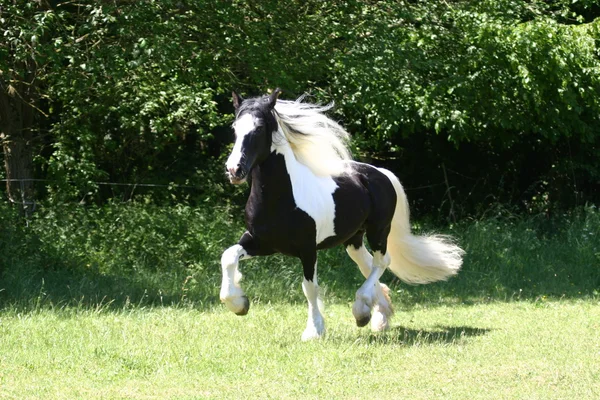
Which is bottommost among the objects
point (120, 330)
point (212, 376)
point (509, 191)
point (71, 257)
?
point (509, 191)

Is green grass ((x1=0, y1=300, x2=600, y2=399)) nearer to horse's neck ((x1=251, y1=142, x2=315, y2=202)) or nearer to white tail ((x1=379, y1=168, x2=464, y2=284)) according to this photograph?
white tail ((x1=379, y1=168, x2=464, y2=284))

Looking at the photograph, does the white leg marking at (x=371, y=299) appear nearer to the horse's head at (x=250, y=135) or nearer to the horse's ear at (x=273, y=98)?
the horse's head at (x=250, y=135)

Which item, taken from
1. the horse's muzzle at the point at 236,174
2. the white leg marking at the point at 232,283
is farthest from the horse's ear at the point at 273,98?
the white leg marking at the point at 232,283

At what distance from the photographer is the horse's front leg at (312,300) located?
748cm

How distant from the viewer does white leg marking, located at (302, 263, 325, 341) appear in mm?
7477

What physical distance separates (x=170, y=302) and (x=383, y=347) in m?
3.49

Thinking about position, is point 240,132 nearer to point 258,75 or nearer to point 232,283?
point 232,283

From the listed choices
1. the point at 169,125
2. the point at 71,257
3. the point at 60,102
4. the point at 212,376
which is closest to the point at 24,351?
the point at 212,376

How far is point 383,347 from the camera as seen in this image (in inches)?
278

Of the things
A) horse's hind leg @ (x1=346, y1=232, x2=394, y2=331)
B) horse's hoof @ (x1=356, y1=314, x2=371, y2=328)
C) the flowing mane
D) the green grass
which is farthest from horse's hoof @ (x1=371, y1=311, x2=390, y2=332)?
the flowing mane

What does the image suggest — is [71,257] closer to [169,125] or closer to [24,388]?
[169,125]

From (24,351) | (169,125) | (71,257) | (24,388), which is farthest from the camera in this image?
(169,125)

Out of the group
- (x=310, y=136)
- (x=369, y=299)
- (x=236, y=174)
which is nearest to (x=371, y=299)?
(x=369, y=299)

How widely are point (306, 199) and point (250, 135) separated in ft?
2.75
